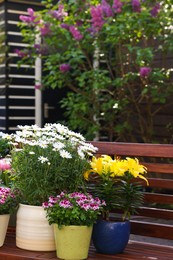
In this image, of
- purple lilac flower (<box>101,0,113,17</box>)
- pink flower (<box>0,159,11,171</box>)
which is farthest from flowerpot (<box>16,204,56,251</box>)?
purple lilac flower (<box>101,0,113,17</box>)

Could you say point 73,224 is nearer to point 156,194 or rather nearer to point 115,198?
point 115,198

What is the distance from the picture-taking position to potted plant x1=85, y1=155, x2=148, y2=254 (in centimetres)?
258

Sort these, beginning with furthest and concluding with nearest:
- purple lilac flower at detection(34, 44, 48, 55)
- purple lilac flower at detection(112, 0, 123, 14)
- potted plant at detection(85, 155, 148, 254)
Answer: purple lilac flower at detection(34, 44, 48, 55) → purple lilac flower at detection(112, 0, 123, 14) → potted plant at detection(85, 155, 148, 254)

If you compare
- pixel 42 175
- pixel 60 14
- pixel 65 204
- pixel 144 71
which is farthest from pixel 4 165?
pixel 60 14

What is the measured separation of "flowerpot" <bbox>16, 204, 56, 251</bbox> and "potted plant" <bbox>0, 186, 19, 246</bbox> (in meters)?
0.09

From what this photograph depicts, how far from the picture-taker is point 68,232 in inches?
97.3

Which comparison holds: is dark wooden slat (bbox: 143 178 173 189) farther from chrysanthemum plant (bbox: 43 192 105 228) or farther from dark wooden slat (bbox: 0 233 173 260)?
A: chrysanthemum plant (bbox: 43 192 105 228)

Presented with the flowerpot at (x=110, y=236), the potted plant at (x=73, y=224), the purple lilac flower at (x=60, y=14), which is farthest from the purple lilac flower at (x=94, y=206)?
the purple lilac flower at (x=60, y=14)

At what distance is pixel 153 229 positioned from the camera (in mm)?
2881

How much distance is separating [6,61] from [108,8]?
1918mm

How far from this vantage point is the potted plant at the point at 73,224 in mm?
2467

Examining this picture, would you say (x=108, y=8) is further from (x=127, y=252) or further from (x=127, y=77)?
(x=127, y=252)

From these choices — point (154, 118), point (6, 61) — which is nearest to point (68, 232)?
point (154, 118)

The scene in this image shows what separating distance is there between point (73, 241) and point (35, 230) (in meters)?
0.22
